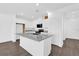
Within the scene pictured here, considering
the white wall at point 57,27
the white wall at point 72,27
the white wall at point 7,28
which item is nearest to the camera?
the white wall at point 57,27

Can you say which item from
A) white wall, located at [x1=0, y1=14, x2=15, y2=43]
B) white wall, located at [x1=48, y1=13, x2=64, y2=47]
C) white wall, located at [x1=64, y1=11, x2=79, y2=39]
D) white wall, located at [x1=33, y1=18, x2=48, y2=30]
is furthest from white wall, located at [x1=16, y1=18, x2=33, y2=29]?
white wall, located at [x1=64, y1=11, x2=79, y2=39]

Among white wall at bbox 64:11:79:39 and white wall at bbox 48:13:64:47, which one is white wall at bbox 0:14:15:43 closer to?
white wall at bbox 48:13:64:47

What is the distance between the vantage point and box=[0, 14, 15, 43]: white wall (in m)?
5.51

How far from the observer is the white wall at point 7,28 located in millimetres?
5513

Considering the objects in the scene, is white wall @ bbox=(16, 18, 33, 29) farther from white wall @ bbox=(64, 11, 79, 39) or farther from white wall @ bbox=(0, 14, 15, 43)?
white wall @ bbox=(64, 11, 79, 39)

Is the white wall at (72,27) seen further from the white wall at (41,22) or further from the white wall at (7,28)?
the white wall at (7,28)

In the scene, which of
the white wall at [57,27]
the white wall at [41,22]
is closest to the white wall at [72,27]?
the white wall at [41,22]

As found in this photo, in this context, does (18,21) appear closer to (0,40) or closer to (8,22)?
(8,22)

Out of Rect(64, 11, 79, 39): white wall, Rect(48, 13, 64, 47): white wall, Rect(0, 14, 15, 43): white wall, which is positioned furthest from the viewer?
Rect(64, 11, 79, 39): white wall

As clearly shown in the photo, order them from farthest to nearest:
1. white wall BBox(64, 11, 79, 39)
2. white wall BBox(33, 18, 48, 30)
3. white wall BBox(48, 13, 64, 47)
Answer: white wall BBox(33, 18, 48, 30) → white wall BBox(64, 11, 79, 39) → white wall BBox(48, 13, 64, 47)

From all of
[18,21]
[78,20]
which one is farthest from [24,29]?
[78,20]

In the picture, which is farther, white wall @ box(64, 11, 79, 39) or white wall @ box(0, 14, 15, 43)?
white wall @ box(64, 11, 79, 39)

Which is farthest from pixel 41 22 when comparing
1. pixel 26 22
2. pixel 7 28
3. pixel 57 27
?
pixel 7 28

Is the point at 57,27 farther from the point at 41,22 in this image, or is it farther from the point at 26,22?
the point at 26,22
